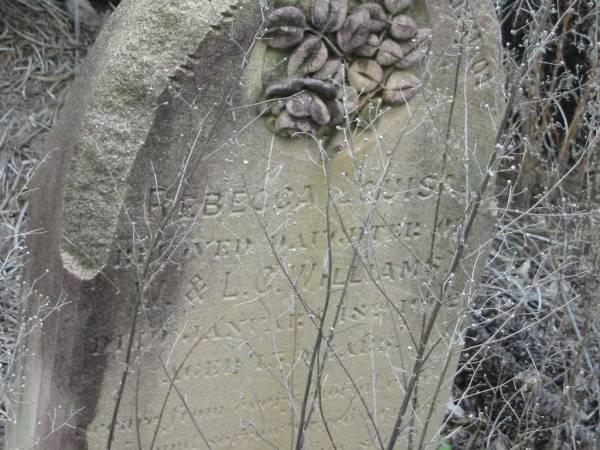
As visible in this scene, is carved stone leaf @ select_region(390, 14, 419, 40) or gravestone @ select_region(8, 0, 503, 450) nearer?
gravestone @ select_region(8, 0, 503, 450)

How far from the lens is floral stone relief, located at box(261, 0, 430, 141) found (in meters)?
2.17

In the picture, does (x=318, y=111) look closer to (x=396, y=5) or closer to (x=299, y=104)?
(x=299, y=104)

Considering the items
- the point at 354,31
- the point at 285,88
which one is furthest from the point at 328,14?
the point at 285,88

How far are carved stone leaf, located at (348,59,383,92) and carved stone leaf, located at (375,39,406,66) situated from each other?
17 millimetres

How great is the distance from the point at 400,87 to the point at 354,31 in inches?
8.3

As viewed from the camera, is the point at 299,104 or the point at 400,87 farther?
the point at 400,87

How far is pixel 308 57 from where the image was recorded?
2.20 meters

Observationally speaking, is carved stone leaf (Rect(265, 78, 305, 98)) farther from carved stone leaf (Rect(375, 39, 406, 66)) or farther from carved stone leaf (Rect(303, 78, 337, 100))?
carved stone leaf (Rect(375, 39, 406, 66))

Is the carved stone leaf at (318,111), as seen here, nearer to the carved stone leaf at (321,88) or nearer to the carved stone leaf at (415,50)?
the carved stone leaf at (321,88)

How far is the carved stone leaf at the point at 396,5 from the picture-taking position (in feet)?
7.49

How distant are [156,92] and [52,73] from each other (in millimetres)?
2791

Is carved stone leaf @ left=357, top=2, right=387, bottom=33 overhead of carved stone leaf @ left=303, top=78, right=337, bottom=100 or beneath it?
overhead

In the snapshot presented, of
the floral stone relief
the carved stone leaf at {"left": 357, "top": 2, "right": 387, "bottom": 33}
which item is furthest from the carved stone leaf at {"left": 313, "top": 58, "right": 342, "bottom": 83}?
the carved stone leaf at {"left": 357, "top": 2, "right": 387, "bottom": 33}

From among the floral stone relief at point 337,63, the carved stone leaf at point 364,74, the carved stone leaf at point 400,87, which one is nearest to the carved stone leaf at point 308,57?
the floral stone relief at point 337,63
